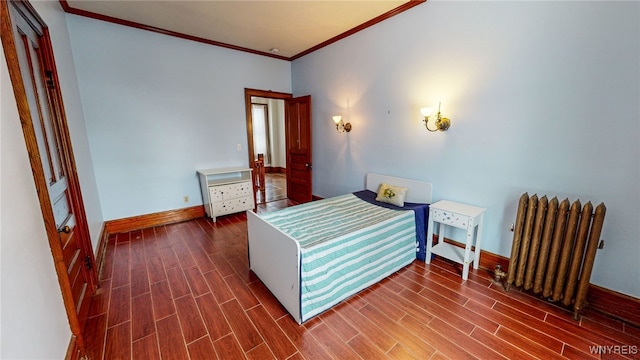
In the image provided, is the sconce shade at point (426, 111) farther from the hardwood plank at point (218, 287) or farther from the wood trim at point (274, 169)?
the wood trim at point (274, 169)

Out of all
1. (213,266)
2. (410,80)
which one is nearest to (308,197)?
(213,266)

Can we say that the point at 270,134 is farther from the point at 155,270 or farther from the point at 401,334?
the point at 401,334

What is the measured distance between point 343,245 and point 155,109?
3347 millimetres

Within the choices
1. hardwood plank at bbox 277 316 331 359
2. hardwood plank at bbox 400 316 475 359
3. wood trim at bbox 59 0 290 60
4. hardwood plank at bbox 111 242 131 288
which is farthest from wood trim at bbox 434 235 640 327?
wood trim at bbox 59 0 290 60

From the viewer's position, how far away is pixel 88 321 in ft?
6.17

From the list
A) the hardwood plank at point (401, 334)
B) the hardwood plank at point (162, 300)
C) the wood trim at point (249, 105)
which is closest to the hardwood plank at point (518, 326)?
the hardwood plank at point (401, 334)

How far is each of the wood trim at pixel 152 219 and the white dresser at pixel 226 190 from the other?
0.21 metres

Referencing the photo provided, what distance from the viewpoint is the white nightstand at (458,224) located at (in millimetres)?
2346

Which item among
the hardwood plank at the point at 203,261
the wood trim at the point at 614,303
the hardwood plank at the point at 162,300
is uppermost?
the wood trim at the point at 614,303

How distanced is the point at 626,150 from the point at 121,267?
4.49 m

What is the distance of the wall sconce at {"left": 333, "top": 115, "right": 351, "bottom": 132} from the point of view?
3.86 metres

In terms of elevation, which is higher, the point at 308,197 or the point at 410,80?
the point at 410,80

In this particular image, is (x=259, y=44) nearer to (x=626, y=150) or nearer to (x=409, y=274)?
(x=409, y=274)

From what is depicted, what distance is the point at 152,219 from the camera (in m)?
3.73
